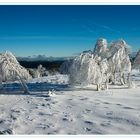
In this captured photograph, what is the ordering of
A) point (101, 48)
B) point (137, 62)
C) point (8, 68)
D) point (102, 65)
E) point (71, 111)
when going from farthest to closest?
point (137, 62) → point (101, 48) → point (102, 65) → point (8, 68) → point (71, 111)

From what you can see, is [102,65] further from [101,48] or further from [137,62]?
[137,62]

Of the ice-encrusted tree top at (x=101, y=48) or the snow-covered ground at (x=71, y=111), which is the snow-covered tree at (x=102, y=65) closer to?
the ice-encrusted tree top at (x=101, y=48)

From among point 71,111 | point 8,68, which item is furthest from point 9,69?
point 71,111

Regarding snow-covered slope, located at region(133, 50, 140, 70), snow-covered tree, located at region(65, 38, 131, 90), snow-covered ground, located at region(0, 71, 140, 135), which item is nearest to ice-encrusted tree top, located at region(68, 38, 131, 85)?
snow-covered tree, located at region(65, 38, 131, 90)

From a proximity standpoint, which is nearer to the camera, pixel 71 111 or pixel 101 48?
pixel 71 111

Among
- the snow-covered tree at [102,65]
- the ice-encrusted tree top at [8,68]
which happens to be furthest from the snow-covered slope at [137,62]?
the ice-encrusted tree top at [8,68]

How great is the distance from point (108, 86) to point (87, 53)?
1932 millimetres

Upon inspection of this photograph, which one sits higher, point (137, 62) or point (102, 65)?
point (137, 62)

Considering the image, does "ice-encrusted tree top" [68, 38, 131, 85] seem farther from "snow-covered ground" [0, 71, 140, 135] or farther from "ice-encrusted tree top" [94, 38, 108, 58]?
"snow-covered ground" [0, 71, 140, 135]

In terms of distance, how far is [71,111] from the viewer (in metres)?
13.1

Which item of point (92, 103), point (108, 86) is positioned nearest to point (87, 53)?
point (108, 86)

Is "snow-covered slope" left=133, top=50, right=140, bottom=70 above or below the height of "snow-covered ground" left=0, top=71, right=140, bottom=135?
above

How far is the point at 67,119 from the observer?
1212 cm

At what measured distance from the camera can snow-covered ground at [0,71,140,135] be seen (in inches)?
441
